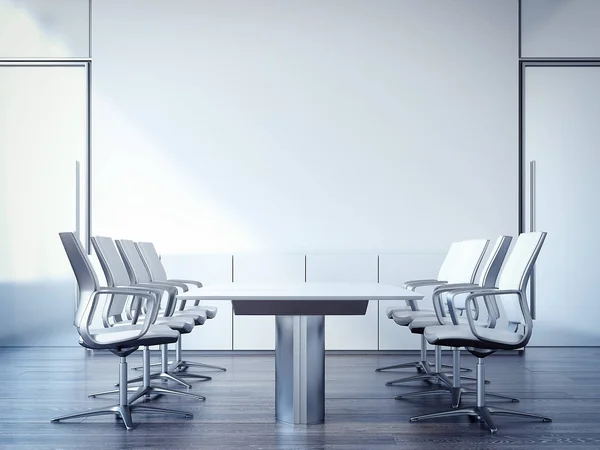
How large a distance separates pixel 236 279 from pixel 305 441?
2972 millimetres

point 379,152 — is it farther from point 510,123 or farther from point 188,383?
point 188,383

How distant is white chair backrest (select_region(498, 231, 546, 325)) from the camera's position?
342cm

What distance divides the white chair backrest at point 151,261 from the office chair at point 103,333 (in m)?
1.52

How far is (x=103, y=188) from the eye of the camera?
646 cm

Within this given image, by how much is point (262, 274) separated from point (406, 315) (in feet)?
5.60

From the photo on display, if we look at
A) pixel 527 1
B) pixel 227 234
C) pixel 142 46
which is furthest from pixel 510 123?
pixel 142 46

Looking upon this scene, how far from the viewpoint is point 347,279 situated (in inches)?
241

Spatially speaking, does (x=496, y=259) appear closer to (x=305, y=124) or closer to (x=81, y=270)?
(x=81, y=270)

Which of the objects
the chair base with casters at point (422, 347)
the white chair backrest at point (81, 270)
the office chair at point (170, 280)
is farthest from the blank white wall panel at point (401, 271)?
the white chair backrest at point (81, 270)

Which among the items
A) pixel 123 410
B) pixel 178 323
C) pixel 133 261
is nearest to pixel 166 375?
pixel 178 323

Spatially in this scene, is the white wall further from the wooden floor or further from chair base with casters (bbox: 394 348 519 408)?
chair base with casters (bbox: 394 348 519 408)

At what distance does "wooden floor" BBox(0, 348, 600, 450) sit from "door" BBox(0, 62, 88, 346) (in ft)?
2.90

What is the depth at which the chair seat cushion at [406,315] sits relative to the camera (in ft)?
15.5

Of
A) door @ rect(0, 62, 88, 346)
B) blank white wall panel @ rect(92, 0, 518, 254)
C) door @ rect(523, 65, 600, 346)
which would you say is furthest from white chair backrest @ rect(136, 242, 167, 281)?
door @ rect(523, 65, 600, 346)
